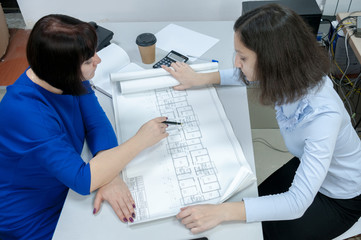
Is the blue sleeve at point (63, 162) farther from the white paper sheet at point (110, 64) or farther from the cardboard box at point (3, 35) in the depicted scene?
the cardboard box at point (3, 35)

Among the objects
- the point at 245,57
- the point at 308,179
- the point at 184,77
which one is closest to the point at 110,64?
the point at 184,77

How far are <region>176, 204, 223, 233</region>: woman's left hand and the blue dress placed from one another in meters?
0.28

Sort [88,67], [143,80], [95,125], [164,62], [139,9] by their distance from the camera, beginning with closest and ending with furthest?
1. [88,67]
2. [95,125]
3. [143,80]
4. [164,62]
5. [139,9]

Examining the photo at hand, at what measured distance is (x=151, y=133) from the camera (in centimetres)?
97

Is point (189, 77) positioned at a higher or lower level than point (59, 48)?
lower

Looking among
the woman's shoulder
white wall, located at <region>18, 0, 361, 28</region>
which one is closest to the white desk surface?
the woman's shoulder

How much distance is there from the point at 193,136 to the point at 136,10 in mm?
1334

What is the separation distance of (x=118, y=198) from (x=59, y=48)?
421mm

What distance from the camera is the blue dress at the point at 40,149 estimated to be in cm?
87

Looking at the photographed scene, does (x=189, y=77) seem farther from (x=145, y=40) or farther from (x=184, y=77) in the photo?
(x=145, y=40)

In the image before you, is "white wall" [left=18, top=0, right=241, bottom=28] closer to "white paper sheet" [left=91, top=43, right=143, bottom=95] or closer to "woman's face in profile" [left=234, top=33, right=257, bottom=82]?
"white paper sheet" [left=91, top=43, right=143, bottom=95]

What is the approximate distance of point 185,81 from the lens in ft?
3.91

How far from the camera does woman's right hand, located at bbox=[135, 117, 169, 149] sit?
0.96 meters

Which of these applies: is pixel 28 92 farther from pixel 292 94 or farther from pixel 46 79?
pixel 292 94
